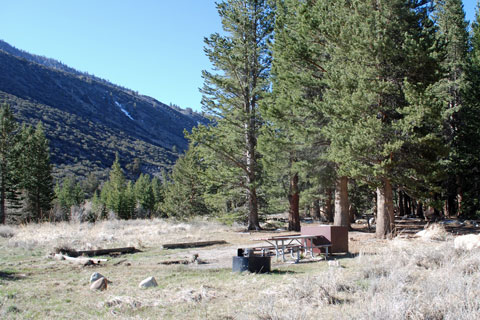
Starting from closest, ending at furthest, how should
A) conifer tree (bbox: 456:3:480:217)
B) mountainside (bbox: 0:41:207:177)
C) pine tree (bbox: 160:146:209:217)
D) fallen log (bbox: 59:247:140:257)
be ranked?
fallen log (bbox: 59:247:140:257)
conifer tree (bbox: 456:3:480:217)
pine tree (bbox: 160:146:209:217)
mountainside (bbox: 0:41:207:177)

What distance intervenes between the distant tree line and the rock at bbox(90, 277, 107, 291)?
821 cm

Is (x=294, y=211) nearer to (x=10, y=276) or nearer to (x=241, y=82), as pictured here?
(x=241, y=82)

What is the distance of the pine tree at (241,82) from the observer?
20.6 m

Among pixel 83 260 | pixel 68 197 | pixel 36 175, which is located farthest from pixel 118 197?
pixel 83 260

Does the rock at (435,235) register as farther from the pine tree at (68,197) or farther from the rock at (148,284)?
the pine tree at (68,197)

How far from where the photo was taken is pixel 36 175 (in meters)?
39.3

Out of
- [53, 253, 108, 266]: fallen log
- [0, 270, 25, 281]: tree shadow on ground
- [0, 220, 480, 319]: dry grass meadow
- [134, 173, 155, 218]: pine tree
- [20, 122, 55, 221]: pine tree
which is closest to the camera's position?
[0, 220, 480, 319]: dry grass meadow

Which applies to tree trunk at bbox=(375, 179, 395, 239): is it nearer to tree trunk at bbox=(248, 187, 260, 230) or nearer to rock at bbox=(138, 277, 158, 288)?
tree trunk at bbox=(248, 187, 260, 230)

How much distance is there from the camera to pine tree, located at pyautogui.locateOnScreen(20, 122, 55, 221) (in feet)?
126

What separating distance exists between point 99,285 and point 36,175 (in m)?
38.0

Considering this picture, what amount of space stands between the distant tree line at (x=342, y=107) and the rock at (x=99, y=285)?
8211 millimetres

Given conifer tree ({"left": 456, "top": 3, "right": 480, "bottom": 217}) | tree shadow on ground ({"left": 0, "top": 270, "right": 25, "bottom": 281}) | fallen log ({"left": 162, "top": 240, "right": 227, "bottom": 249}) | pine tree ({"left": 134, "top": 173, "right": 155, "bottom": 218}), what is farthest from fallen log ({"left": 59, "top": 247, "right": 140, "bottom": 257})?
pine tree ({"left": 134, "top": 173, "right": 155, "bottom": 218})

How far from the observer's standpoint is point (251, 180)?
20.7 m

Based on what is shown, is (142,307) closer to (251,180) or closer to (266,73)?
(251,180)
